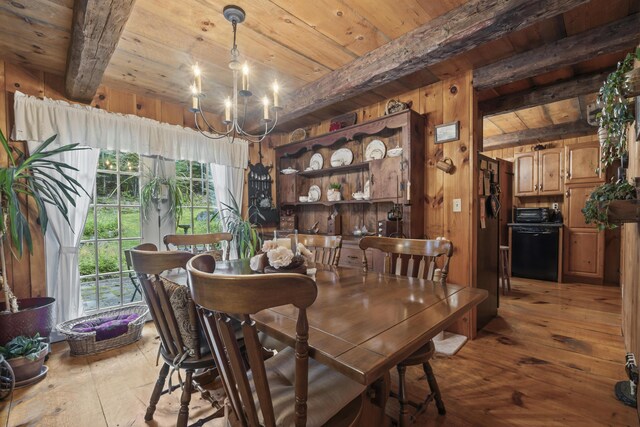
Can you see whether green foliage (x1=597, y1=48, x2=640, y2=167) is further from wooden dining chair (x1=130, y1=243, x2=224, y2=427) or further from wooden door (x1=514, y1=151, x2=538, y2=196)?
wooden door (x1=514, y1=151, x2=538, y2=196)

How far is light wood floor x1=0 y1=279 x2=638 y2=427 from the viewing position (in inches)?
62.6

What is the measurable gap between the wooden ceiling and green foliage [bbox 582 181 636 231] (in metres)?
1.20

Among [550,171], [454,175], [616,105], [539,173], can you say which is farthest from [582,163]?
[616,105]

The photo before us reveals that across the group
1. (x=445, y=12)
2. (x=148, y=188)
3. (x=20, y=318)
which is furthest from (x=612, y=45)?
(x=20, y=318)

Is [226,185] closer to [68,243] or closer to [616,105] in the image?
[68,243]

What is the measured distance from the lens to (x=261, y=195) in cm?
400

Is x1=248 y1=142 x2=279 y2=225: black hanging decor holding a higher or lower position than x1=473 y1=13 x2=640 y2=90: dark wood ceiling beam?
lower

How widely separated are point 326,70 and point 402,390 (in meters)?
2.53

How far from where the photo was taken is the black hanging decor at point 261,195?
3.90 m

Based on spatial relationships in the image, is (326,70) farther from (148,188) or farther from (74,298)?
(74,298)

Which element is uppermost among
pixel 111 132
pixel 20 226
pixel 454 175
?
pixel 111 132

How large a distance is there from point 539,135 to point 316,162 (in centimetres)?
380

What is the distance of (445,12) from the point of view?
74.0 inches

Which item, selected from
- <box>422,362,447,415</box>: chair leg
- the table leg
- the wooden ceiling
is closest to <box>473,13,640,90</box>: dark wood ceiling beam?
the wooden ceiling
